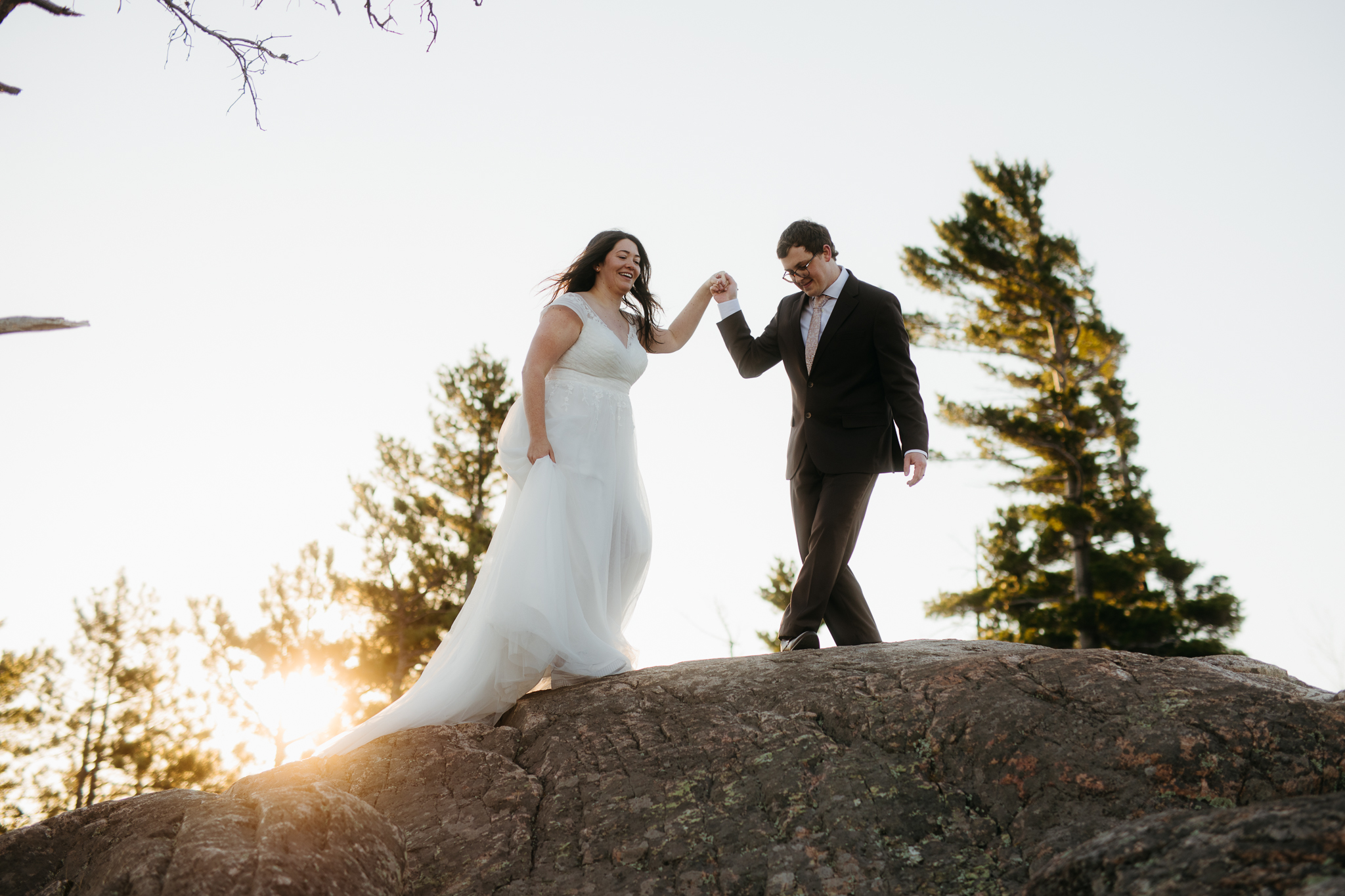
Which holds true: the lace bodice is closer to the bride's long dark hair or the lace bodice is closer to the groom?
the bride's long dark hair

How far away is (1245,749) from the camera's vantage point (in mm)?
2818

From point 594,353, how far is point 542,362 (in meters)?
0.30

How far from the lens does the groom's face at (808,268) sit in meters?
5.15

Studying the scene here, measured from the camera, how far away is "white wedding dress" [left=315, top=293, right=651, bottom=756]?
165 inches

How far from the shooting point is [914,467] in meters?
4.80

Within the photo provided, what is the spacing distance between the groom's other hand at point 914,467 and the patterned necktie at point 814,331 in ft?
2.58

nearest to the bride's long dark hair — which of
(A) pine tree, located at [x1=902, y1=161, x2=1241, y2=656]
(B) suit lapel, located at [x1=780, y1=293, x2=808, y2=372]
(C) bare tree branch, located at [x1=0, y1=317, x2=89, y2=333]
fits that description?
(B) suit lapel, located at [x1=780, y1=293, x2=808, y2=372]

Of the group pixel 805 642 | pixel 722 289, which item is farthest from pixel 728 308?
pixel 805 642

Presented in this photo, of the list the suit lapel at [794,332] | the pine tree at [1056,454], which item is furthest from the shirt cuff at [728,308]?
the pine tree at [1056,454]

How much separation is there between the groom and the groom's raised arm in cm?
13

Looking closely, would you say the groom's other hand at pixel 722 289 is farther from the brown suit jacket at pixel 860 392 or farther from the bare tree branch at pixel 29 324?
the bare tree branch at pixel 29 324

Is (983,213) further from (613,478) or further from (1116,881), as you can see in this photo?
(1116,881)

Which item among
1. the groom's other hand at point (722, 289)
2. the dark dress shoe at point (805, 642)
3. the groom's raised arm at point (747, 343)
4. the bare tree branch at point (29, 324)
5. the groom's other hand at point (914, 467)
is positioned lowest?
the dark dress shoe at point (805, 642)

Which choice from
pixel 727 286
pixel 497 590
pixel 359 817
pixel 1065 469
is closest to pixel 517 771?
pixel 359 817
